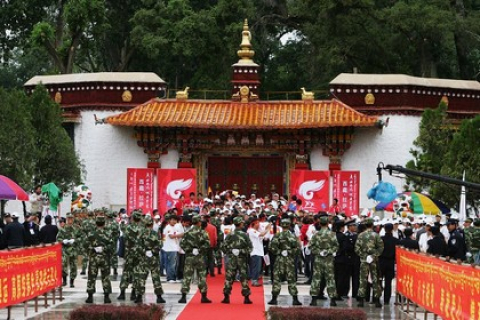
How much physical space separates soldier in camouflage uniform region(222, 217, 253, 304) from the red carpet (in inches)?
10.4

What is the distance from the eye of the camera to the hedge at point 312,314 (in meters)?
17.7

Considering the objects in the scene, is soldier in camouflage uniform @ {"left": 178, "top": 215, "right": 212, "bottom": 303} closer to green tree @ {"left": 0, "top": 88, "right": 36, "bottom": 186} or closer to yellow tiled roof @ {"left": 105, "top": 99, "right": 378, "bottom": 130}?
green tree @ {"left": 0, "top": 88, "right": 36, "bottom": 186}

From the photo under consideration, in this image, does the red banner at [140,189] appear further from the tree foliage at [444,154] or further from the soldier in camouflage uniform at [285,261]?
the soldier in camouflage uniform at [285,261]

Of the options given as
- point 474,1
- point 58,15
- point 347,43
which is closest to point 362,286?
point 347,43

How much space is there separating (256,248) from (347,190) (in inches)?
508

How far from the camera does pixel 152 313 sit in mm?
18031

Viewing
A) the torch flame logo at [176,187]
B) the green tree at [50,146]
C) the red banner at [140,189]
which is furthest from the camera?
the red banner at [140,189]

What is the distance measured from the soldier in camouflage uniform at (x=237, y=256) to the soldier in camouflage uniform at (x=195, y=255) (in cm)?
42

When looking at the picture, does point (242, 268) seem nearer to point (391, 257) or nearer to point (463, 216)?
point (391, 257)

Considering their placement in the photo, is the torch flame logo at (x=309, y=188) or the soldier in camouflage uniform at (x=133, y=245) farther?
the torch flame logo at (x=309, y=188)

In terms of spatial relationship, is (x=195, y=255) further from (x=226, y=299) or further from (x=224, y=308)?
(x=224, y=308)

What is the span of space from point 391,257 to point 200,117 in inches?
689

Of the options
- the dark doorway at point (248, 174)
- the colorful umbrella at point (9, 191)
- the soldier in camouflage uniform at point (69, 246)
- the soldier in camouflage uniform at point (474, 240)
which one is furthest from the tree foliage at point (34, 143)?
the soldier in camouflage uniform at point (474, 240)

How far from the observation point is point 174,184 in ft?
126
